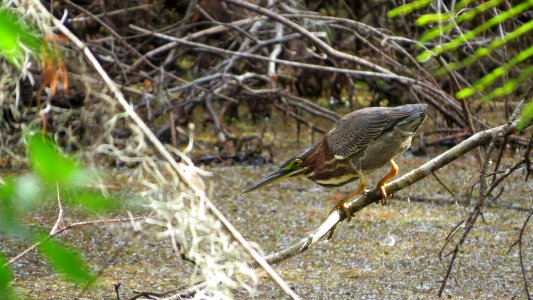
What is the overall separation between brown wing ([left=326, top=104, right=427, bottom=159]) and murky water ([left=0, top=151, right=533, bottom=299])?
24cm

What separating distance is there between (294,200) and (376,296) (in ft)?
4.58

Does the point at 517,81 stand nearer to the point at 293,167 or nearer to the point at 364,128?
the point at 364,128

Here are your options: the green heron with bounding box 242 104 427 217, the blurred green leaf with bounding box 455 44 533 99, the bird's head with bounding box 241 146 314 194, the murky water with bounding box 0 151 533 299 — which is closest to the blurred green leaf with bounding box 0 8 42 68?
the blurred green leaf with bounding box 455 44 533 99

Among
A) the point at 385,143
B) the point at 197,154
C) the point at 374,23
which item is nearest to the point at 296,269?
the point at 385,143

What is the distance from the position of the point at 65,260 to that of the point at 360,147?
7.57 ft

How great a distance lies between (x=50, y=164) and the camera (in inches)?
26.9

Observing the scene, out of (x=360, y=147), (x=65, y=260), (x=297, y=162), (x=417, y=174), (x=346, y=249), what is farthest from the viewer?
(x=346, y=249)

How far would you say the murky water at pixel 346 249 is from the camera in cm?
313

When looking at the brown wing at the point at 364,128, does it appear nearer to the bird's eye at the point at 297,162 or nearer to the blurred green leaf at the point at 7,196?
the bird's eye at the point at 297,162

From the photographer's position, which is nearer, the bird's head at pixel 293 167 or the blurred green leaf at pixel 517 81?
the blurred green leaf at pixel 517 81

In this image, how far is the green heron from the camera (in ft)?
9.52

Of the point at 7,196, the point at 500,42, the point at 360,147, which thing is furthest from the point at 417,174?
the point at 7,196

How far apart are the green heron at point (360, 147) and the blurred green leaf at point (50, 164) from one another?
2.16 metres

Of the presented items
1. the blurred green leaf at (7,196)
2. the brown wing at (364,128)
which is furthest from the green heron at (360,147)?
the blurred green leaf at (7,196)
